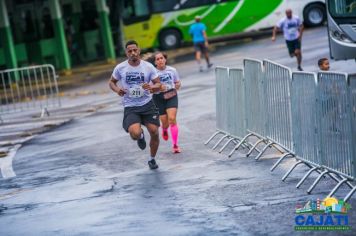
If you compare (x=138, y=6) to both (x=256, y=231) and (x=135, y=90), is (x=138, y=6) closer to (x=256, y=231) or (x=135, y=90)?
(x=135, y=90)

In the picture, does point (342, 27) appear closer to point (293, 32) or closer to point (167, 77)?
point (293, 32)

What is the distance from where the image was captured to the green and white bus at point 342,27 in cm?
2028

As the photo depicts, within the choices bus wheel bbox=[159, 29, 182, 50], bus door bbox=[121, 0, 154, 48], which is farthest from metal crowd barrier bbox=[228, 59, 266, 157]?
bus door bbox=[121, 0, 154, 48]

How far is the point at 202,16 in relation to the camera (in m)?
38.4

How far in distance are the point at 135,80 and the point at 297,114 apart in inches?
109

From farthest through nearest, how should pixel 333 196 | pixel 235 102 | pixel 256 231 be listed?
pixel 235 102, pixel 333 196, pixel 256 231

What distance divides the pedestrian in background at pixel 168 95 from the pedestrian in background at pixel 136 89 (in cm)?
135

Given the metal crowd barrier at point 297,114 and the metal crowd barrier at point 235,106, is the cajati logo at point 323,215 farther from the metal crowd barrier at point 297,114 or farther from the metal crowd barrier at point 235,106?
the metal crowd barrier at point 235,106

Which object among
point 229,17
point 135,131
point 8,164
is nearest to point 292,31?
point 8,164

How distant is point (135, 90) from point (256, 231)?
468 centimetres

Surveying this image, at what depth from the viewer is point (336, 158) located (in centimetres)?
939

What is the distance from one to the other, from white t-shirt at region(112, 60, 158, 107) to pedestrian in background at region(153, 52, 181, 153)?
1.37 metres

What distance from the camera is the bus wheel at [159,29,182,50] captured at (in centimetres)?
3912

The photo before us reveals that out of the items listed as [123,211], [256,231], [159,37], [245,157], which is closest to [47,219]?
[123,211]
